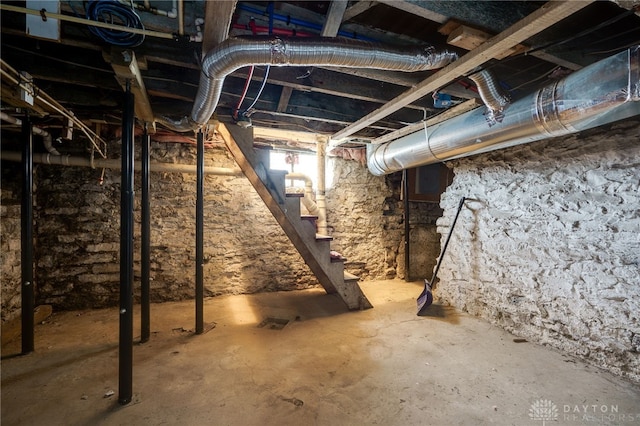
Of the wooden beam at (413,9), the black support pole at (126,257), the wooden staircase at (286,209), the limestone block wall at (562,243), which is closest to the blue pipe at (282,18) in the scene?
the wooden beam at (413,9)

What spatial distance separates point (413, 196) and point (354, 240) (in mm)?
1234

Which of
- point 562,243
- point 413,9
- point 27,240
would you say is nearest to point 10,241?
point 27,240

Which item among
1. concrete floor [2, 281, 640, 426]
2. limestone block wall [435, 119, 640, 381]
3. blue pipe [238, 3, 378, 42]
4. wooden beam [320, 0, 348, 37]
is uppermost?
blue pipe [238, 3, 378, 42]

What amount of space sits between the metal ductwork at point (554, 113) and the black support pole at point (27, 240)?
3.31 m

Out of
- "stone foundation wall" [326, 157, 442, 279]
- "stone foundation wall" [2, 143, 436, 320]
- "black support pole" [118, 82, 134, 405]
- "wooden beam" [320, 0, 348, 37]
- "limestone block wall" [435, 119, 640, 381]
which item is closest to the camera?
"wooden beam" [320, 0, 348, 37]

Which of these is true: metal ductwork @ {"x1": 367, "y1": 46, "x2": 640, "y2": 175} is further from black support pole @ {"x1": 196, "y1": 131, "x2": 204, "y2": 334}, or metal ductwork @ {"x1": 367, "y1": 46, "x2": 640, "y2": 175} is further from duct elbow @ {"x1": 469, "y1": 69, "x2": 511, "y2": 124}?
black support pole @ {"x1": 196, "y1": 131, "x2": 204, "y2": 334}

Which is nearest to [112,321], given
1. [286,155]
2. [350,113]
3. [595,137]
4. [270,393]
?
[270,393]

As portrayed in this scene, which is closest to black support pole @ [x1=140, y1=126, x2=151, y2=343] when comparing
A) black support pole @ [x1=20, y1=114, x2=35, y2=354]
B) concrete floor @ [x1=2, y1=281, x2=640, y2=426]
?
concrete floor @ [x1=2, y1=281, x2=640, y2=426]

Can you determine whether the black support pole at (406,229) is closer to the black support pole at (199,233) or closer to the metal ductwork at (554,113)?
the metal ductwork at (554,113)

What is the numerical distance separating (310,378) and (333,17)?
2.13 m

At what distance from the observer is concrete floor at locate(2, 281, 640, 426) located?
5.08ft

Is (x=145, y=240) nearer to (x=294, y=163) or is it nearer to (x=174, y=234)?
(x=174, y=234)

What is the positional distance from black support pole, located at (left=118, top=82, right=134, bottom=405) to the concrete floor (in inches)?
5.6

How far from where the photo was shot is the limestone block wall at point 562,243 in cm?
189
